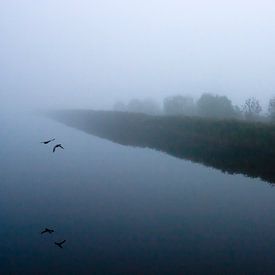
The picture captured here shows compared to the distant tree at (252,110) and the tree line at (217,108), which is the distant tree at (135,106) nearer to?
the tree line at (217,108)

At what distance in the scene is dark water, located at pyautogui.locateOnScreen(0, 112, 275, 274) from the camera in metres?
15.3

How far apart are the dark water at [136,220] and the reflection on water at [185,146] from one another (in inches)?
79.3

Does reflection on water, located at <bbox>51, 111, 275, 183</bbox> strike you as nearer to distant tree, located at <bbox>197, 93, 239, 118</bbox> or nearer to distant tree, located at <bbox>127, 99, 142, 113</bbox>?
distant tree, located at <bbox>197, 93, 239, 118</bbox>

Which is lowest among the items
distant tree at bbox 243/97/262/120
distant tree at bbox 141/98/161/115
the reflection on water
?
the reflection on water

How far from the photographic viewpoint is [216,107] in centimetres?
5509

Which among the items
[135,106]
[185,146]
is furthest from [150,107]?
[185,146]

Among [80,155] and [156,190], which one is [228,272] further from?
[80,155]

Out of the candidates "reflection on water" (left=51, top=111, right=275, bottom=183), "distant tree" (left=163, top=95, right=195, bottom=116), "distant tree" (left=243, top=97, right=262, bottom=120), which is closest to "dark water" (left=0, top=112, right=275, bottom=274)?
"reflection on water" (left=51, top=111, right=275, bottom=183)

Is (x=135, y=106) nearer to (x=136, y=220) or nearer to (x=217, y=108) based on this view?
(x=217, y=108)

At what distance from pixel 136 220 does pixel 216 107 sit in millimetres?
37931

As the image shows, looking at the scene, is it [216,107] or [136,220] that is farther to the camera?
[216,107]

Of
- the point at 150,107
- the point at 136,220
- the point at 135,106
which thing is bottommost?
the point at 136,220

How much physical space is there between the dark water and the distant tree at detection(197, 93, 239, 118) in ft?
76.1

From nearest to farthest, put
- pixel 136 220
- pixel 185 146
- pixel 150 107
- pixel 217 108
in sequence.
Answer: pixel 136 220 → pixel 185 146 → pixel 217 108 → pixel 150 107
